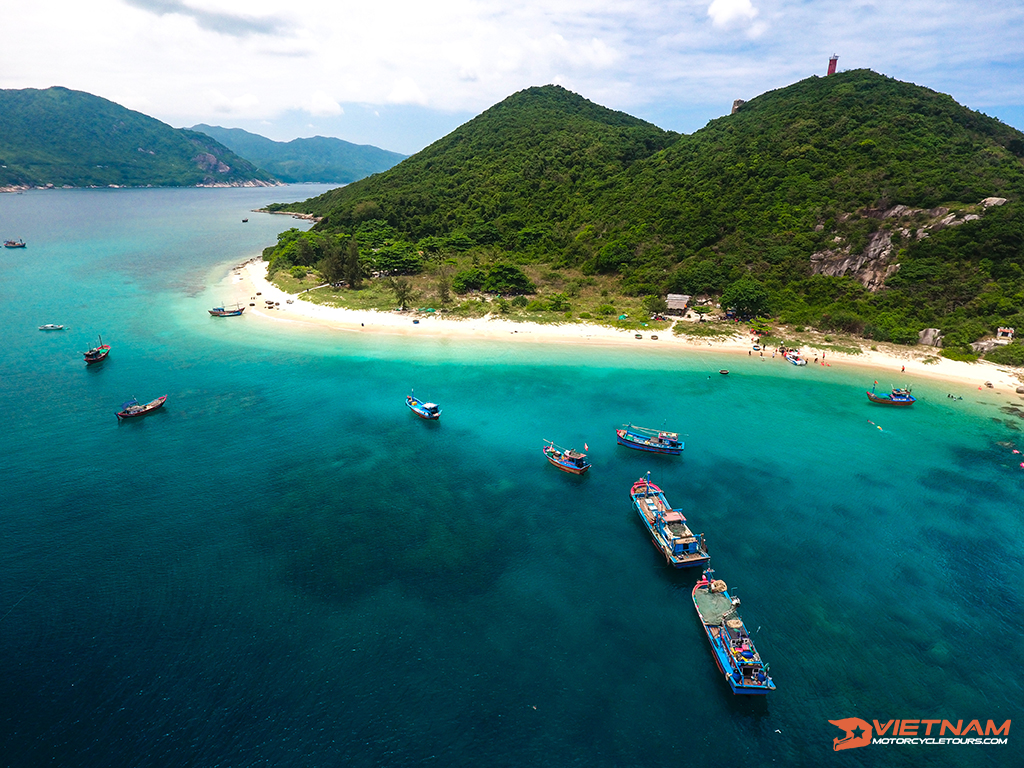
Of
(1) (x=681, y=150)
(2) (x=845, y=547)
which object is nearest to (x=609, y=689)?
(2) (x=845, y=547)

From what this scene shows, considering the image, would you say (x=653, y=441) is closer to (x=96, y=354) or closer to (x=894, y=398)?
(x=894, y=398)

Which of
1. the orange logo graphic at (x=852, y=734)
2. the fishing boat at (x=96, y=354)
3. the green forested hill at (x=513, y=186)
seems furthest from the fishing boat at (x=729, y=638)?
the green forested hill at (x=513, y=186)

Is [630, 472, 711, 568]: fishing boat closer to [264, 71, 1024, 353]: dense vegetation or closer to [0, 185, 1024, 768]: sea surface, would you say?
[0, 185, 1024, 768]: sea surface

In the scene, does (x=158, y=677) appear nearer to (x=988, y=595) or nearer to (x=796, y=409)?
(x=988, y=595)

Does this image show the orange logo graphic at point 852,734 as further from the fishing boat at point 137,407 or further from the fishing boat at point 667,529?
the fishing boat at point 137,407

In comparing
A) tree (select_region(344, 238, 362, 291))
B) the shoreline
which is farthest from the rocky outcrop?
tree (select_region(344, 238, 362, 291))

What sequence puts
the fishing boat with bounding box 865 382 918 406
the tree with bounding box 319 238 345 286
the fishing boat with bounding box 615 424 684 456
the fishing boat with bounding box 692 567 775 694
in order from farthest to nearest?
1. the tree with bounding box 319 238 345 286
2. the fishing boat with bounding box 865 382 918 406
3. the fishing boat with bounding box 615 424 684 456
4. the fishing boat with bounding box 692 567 775 694
